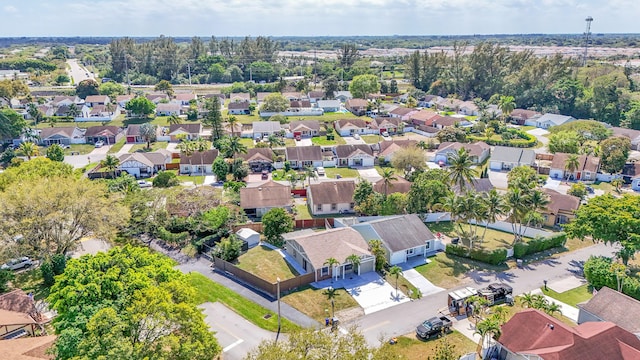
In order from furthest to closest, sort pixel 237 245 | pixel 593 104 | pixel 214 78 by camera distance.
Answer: pixel 214 78, pixel 593 104, pixel 237 245

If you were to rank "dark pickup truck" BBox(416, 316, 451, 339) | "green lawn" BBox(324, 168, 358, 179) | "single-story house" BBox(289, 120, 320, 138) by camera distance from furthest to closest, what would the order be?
"single-story house" BBox(289, 120, 320, 138)
"green lawn" BBox(324, 168, 358, 179)
"dark pickup truck" BBox(416, 316, 451, 339)

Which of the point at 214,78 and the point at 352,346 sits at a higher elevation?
the point at 214,78

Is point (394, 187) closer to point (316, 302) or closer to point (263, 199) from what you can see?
point (263, 199)

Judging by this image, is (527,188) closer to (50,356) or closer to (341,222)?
(341,222)

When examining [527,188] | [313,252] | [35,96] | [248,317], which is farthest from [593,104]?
[35,96]

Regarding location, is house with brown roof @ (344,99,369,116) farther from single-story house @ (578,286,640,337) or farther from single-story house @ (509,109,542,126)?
single-story house @ (578,286,640,337)

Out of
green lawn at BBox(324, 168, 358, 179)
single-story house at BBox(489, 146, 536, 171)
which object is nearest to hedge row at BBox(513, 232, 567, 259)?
single-story house at BBox(489, 146, 536, 171)
